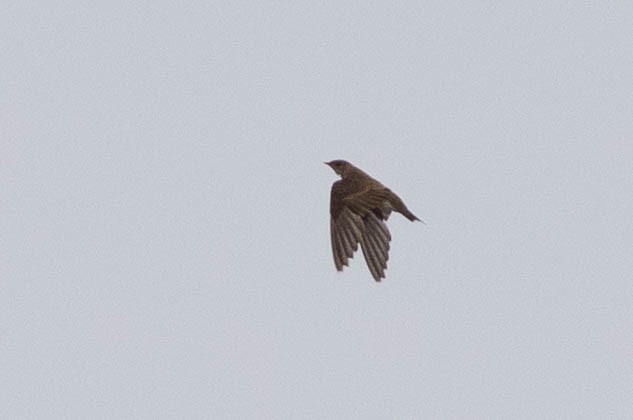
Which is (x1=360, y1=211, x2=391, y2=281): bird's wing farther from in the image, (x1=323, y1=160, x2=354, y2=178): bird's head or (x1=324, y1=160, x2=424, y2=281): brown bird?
(x1=323, y1=160, x2=354, y2=178): bird's head

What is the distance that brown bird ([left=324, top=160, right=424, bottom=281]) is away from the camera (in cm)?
1323

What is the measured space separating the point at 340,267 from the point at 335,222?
2.49ft

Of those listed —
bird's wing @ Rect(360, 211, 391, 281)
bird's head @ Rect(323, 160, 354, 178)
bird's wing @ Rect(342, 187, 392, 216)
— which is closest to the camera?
bird's wing @ Rect(360, 211, 391, 281)

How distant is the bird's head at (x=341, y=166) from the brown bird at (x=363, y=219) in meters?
1.01

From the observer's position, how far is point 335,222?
537 inches

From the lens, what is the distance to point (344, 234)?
13.5 meters

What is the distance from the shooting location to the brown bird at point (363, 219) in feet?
43.4

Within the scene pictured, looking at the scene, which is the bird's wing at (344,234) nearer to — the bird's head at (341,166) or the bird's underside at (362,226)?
the bird's underside at (362,226)

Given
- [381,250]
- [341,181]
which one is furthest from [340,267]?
[341,181]

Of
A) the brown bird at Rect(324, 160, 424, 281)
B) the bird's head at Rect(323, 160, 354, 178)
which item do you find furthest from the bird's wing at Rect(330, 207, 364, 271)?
the bird's head at Rect(323, 160, 354, 178)

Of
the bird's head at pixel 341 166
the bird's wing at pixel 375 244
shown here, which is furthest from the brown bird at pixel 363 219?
the bird's head at pixel 341 166

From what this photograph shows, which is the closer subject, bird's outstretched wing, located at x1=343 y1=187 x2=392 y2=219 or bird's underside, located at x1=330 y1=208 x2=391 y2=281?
bird's underside, located at x1=330 y1=208 x2=391 y2=281

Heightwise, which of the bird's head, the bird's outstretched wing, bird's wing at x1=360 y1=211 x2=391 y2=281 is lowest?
bird's wing at x1=360 y1=211 x2=391 y2=281

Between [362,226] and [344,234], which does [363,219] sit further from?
[344,234]
